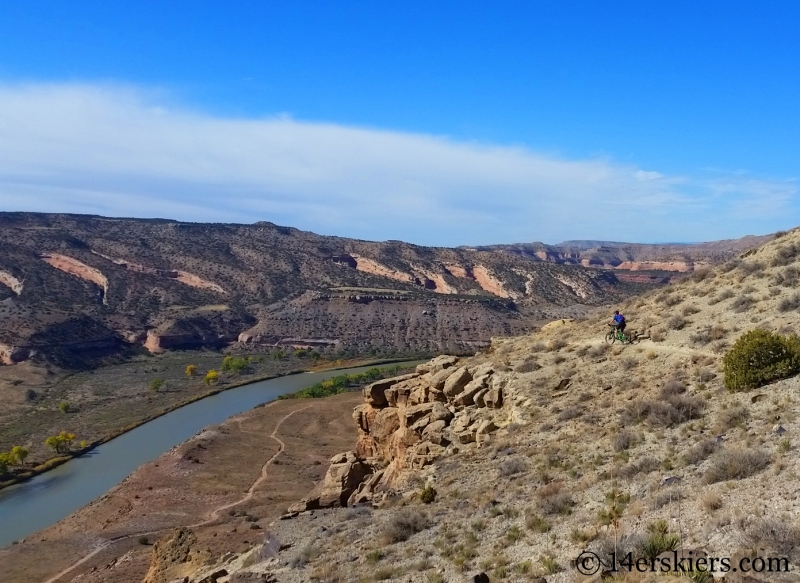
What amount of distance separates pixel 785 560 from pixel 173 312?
87.0 meters

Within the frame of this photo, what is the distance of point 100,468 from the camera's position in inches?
1457

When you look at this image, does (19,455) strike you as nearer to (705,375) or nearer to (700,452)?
(705,375)

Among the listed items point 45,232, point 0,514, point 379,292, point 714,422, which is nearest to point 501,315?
point 379,292

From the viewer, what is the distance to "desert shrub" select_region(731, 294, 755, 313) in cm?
1602

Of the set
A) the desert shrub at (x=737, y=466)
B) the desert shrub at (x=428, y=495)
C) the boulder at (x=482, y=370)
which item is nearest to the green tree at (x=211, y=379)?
the boulder at (x=482, y=370)

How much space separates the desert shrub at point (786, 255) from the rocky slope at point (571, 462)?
62 mm

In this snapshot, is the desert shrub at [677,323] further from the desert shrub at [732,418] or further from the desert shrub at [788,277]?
the desert shrub at [732,418]

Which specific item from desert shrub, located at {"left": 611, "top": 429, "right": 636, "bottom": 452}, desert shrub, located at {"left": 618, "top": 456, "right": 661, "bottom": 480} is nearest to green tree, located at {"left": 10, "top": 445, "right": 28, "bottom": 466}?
desert shrub, located at {"left": 611, "top": 429, "right": 636, "bottom": 452}

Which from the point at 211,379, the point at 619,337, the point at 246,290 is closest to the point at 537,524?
the point at 619,337

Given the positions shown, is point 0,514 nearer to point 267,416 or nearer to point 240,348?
point 267,416

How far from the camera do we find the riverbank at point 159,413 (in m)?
35.5

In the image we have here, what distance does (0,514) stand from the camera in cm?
2983

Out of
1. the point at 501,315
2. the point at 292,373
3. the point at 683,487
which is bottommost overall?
the point at 292,373

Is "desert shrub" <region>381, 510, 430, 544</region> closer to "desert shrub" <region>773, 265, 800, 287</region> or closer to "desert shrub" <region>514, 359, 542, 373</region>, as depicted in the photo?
"desert shrub" <region>514, 359, 542, 373</region>
